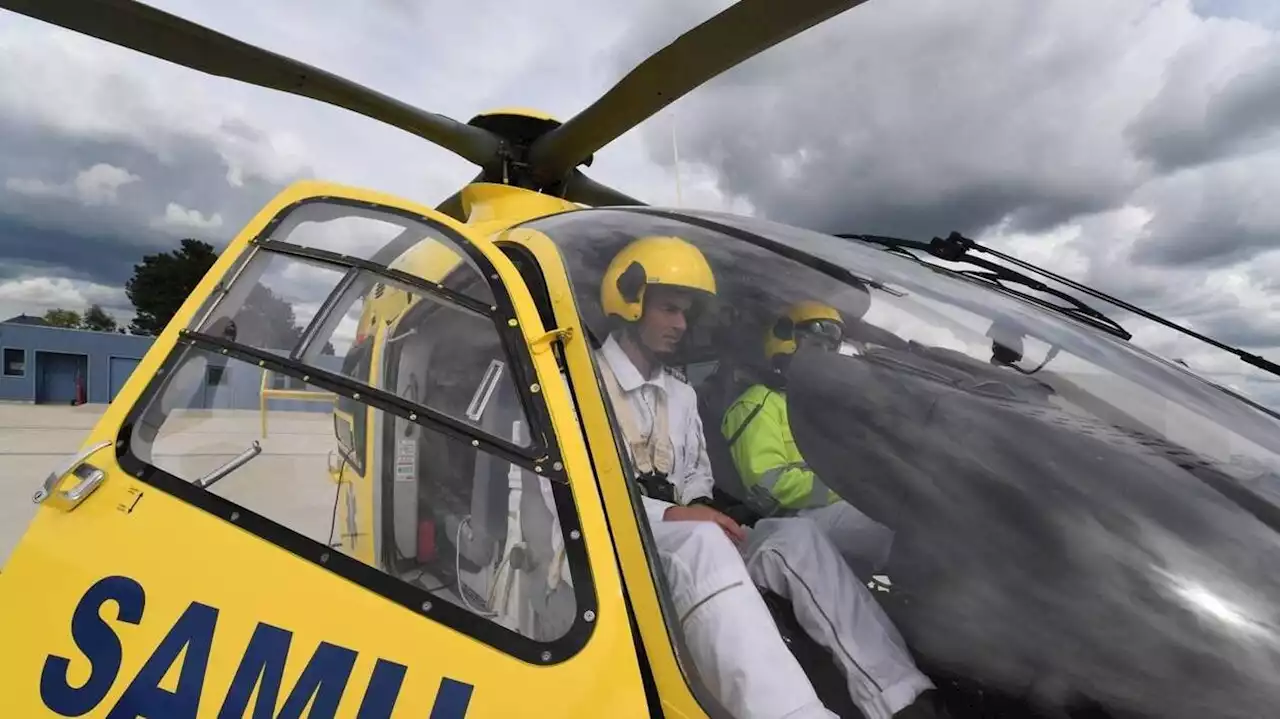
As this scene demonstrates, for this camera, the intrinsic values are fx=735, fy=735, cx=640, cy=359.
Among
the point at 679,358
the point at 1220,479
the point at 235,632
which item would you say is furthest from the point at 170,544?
the point at 1220,479

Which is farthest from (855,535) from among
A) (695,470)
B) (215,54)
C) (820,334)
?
(215,54)

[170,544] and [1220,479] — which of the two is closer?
[1220,479]

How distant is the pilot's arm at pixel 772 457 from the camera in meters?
1.50

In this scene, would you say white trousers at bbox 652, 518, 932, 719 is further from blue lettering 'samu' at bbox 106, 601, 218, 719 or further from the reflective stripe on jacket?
blue lettering 'samu' at bbox 106, 601, 218, 719

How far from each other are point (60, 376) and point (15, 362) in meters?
1.47

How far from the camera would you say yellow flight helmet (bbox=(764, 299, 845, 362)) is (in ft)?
5.43

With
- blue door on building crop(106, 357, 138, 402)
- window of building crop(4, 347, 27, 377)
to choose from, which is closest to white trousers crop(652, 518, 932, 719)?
blue door on building crop(106, 357, 138, 402)

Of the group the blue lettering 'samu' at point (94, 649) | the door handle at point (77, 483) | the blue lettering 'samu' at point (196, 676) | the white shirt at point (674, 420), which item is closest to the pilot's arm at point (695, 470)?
the white shirt at point (674, 420)

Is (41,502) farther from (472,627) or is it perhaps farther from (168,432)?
(472,627)

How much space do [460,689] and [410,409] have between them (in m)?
0.62

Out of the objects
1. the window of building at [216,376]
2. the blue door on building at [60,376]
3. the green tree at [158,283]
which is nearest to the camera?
the window of building at [216,376]

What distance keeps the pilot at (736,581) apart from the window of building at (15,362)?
102 feet

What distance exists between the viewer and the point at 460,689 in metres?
1.23

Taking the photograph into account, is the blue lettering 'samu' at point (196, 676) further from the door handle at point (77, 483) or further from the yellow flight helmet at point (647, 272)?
the yellow flight helmet at point (647, 272)
